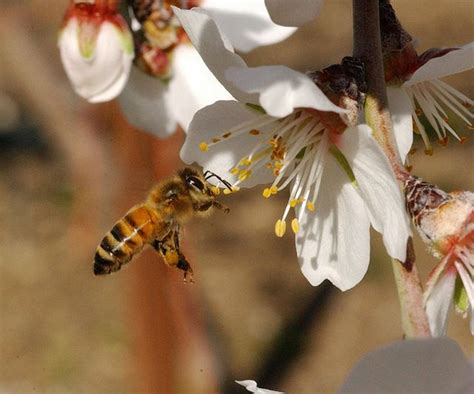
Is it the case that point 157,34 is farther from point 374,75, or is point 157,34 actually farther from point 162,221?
point 374,75

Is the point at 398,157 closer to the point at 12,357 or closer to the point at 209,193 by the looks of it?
the point at 209,193

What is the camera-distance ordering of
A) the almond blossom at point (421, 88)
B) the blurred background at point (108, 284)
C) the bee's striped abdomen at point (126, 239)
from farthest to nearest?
the blurred background at point (108, 284)
the bee's striped abdomen at point (126, 239)
the almond blossom at point (421, 88)

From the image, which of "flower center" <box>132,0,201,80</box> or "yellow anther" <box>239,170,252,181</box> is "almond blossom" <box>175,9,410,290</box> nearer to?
"yellow anther" <box>239,170,252,181</box>

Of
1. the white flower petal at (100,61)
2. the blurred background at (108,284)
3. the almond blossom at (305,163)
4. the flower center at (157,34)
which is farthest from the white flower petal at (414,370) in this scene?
the blurred background at (108,284)

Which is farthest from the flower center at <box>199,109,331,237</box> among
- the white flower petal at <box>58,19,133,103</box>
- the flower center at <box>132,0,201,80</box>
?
the flower center at <box>132,0,201,80</box>

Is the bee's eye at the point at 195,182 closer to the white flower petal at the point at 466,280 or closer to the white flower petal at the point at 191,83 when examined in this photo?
the white flower petal at the point at 191,83

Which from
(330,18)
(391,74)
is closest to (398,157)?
(391,74)

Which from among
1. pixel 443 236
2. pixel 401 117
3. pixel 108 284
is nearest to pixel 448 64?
pixel 401 117
